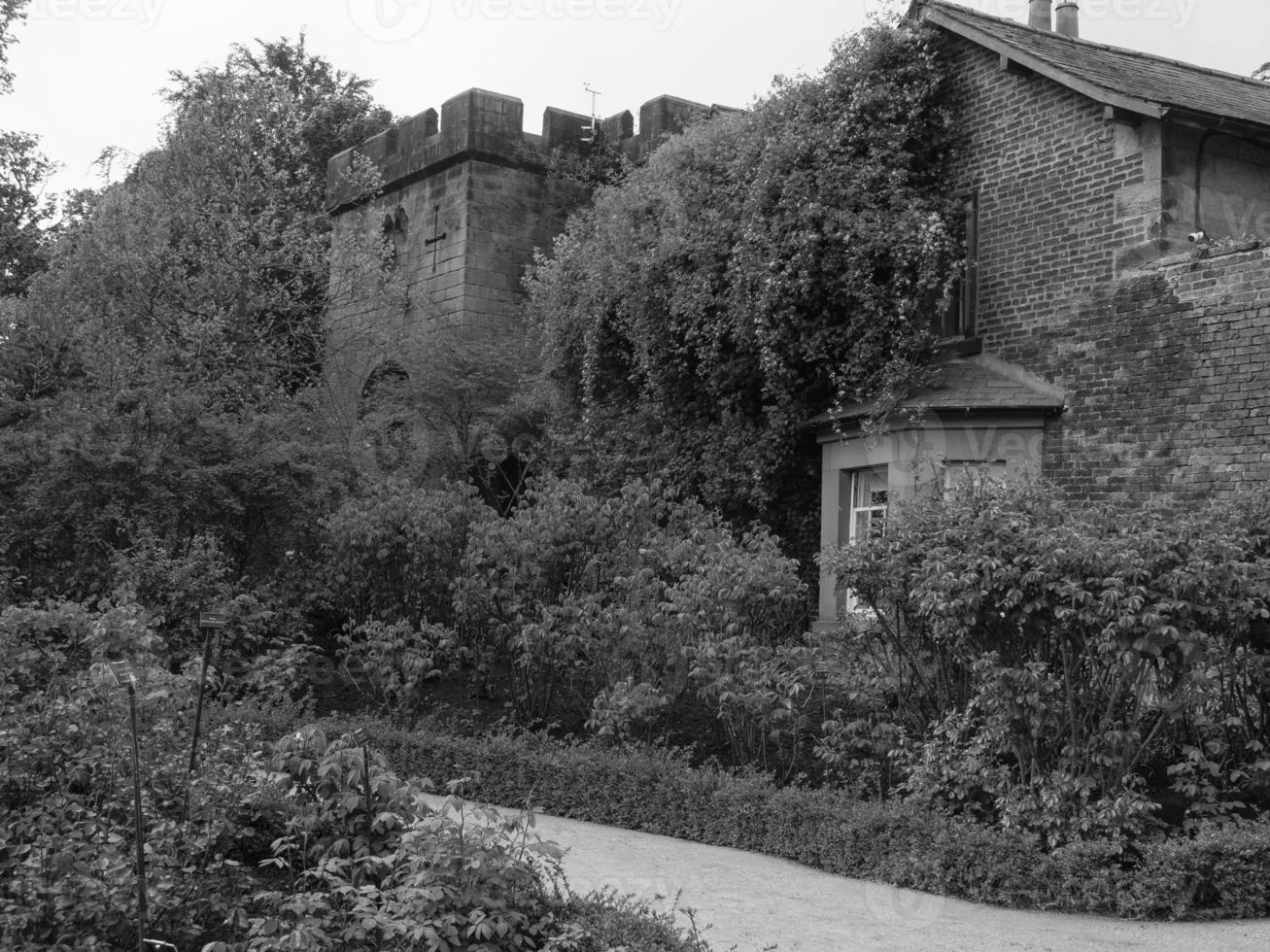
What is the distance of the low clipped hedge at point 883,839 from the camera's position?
6707mm

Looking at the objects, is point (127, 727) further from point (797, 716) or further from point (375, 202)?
point (375, 202)

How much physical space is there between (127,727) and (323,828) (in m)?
1.32

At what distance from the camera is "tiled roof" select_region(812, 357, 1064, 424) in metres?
13.6

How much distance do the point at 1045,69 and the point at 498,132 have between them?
10.3 meters

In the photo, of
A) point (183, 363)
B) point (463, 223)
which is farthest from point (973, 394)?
point (183, 363)

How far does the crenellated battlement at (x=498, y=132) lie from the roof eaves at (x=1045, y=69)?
571cm

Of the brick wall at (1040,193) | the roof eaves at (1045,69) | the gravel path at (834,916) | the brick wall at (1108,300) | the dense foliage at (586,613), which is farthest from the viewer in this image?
the brick wall at (1040,193)

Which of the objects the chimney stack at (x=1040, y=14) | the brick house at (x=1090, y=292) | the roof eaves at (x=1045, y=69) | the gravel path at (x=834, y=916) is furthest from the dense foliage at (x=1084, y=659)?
the chimney stack at (x=1040, y=14)

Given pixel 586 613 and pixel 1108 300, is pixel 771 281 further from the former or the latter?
pixel 586 613

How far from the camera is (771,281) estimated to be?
1443cm

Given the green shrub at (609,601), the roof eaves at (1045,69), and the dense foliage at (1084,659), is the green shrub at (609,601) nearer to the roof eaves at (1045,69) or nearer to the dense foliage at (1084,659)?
the dense foliage at (1084,659)

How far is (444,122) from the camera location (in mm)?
21766

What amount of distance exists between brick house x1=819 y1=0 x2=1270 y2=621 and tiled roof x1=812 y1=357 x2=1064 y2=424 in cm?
3

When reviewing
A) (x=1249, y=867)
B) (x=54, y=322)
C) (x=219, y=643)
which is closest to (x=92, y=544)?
(x=219, y=643)
